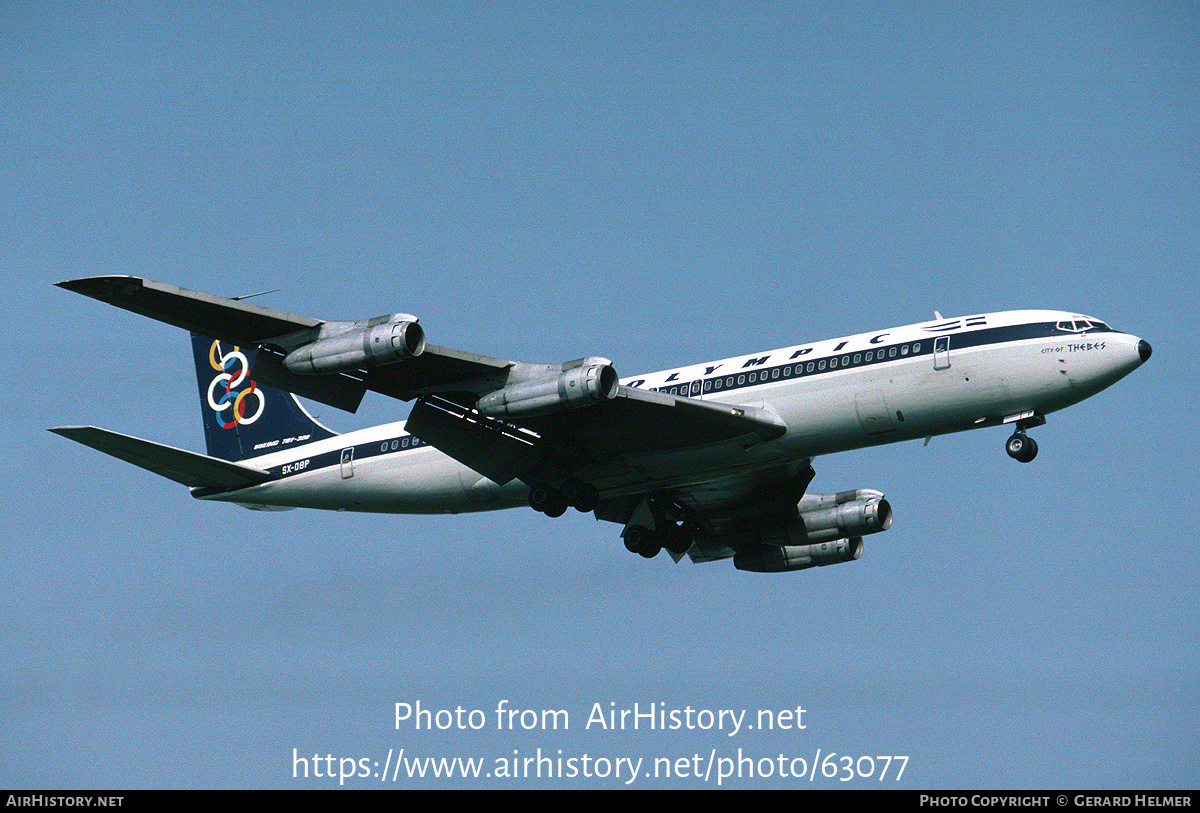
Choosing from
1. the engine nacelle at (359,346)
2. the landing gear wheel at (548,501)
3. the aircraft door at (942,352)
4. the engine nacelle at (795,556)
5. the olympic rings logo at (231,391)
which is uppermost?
the olympic rings logo at (231,391)

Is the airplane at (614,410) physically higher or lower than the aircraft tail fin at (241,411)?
lower

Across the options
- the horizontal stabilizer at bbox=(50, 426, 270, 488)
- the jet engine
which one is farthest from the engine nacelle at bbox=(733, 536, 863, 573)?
the horizontal stabilizer at bbox=(50, 426, 270, 488)

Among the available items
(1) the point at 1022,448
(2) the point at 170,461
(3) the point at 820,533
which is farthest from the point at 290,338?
(1) the point at 1022,448

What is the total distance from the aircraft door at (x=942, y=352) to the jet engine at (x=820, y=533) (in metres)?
9.75

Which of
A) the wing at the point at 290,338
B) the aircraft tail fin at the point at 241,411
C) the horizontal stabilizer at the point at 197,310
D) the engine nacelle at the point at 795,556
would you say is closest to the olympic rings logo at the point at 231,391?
the aircraft tail fin at the point at 241,411

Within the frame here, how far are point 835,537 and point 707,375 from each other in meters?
9.72

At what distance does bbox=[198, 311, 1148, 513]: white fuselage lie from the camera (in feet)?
135

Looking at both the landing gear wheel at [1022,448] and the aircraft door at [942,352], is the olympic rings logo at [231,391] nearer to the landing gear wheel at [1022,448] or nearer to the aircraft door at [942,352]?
the aircraft door at [942,352]

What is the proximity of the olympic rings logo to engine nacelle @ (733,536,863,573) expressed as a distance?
19.4 meters

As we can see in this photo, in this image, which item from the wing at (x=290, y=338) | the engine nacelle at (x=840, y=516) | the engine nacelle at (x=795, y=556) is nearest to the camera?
the wing at (x=290, y=338)

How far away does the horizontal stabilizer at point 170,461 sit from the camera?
138 feet

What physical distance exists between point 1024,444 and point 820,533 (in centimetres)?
1061

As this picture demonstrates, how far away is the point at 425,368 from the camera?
4200 centimetres
